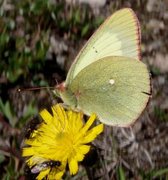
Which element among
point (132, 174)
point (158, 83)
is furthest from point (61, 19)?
point (132, 174)

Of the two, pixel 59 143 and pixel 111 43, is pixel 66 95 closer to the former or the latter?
pixel 59 143

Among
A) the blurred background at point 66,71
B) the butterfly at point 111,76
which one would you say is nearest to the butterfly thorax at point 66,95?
the butterfly at point 111,76

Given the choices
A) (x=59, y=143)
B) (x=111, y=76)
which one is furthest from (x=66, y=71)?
(x=59, y=143)

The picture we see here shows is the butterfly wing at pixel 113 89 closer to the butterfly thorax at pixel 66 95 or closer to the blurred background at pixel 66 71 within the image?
the butterfly thorax at pixel 66 95

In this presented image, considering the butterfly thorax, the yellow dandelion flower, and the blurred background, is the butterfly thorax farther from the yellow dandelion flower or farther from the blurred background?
the blurred background

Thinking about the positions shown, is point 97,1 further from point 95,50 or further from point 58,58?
point 95,50

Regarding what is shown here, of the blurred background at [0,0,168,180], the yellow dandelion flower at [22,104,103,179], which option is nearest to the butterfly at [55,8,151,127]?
the yellow dandelion flower at [22,104,103,179]
